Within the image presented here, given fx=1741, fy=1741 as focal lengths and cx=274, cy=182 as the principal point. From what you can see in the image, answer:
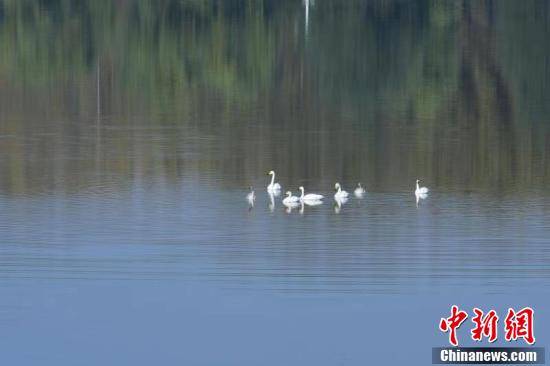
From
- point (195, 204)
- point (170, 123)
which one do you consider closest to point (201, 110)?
point (170, 123)

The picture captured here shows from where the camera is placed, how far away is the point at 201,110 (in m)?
49.0

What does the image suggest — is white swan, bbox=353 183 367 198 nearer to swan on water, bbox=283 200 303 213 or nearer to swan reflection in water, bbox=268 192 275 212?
swan on water, bbox=283 200 303 213

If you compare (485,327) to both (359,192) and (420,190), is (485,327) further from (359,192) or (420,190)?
(359,192)

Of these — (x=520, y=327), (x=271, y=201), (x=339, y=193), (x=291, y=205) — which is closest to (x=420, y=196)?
(x=339, y=193)

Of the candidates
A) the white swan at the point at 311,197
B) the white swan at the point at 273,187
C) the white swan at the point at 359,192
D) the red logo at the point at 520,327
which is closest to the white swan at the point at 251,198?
the white swan at the point at 311,197

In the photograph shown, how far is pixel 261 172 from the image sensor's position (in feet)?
121

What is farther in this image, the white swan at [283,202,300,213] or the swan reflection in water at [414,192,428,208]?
the swan reflection in water at [414,192,428,208]

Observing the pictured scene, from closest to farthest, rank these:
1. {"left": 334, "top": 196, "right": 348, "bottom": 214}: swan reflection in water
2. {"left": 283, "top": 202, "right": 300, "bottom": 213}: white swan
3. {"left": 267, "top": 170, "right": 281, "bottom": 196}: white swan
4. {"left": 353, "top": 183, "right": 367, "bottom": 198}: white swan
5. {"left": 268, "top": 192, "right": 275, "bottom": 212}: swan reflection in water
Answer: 1. {"left": 334, "top": 196, "right": 348, "bottom": 214}: swan reflection in water
2. {"left": 283, "top": 202, "right": 300, "bottom": 213}: white swan
3. {"left": 268, "top": 192, "right": 275, "bottom": 212}: swan reflection in water
4. {"left": 353, "top": 183, "right": 367, "bottom": 198}: white swan
5. {"left": 267, "top": 170, "right": 281, "bottom": 196}: white swan

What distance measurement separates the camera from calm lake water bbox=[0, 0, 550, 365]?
81.7ft

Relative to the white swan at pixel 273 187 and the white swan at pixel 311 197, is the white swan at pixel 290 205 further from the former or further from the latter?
the white swan at pixel 273 187

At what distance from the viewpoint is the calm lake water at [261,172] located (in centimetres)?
2491

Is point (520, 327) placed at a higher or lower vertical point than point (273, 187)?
lower

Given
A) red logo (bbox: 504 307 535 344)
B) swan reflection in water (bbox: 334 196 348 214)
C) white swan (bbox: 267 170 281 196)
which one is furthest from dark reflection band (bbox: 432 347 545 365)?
white swan (bbox: 267 170 281 196)

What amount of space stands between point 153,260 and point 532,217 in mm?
7538
